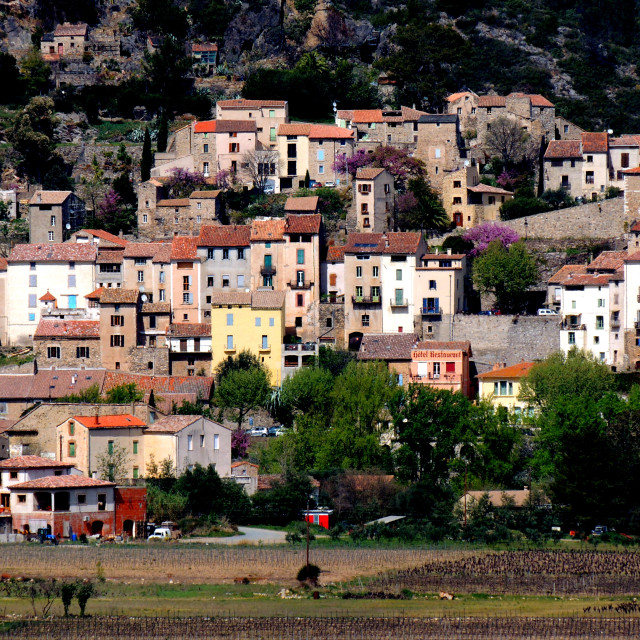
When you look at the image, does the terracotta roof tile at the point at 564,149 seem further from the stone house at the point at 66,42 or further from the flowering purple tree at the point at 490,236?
the stone house at the point at 66,42

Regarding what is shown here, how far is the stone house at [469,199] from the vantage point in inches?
3952

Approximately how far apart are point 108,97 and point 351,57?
15957 mm

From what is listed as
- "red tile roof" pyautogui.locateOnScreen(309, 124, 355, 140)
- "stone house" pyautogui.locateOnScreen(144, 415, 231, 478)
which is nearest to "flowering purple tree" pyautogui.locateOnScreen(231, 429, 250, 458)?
"stone house" pyautogui.locateOnScreen(144, 415, 231, 478)

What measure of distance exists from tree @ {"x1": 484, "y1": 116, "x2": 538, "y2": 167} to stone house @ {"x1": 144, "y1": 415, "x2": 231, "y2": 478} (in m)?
32.4

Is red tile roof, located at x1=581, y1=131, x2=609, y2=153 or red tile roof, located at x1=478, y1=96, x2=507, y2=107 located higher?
red tile roof, located at x1=478, y1=96, x2=507, y2=107

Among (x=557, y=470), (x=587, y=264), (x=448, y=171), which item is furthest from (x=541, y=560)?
(x=448, y=171)

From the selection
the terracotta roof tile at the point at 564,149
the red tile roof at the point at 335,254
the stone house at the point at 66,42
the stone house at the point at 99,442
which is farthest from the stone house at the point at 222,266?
the stone house at the point at 66,42

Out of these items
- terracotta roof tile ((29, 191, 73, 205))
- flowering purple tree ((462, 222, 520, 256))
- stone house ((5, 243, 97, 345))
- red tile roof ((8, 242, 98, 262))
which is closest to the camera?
stone house ((5, 243, 97, 345))

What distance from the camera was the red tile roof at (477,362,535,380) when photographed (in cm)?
8681

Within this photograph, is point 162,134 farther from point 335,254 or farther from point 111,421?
point 111,421

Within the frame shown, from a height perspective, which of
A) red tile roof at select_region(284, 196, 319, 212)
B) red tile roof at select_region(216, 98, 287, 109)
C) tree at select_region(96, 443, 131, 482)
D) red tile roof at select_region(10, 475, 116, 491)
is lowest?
red tile roof at select_region(10, 475, 116, 491)

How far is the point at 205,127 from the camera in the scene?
106 meters

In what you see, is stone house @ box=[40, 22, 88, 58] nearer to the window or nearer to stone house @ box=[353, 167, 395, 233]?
stone house @ box=[353, 167, 395, 233]

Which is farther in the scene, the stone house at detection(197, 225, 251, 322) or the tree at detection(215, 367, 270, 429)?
the stone house at detection(197, 225, 251, 322)
